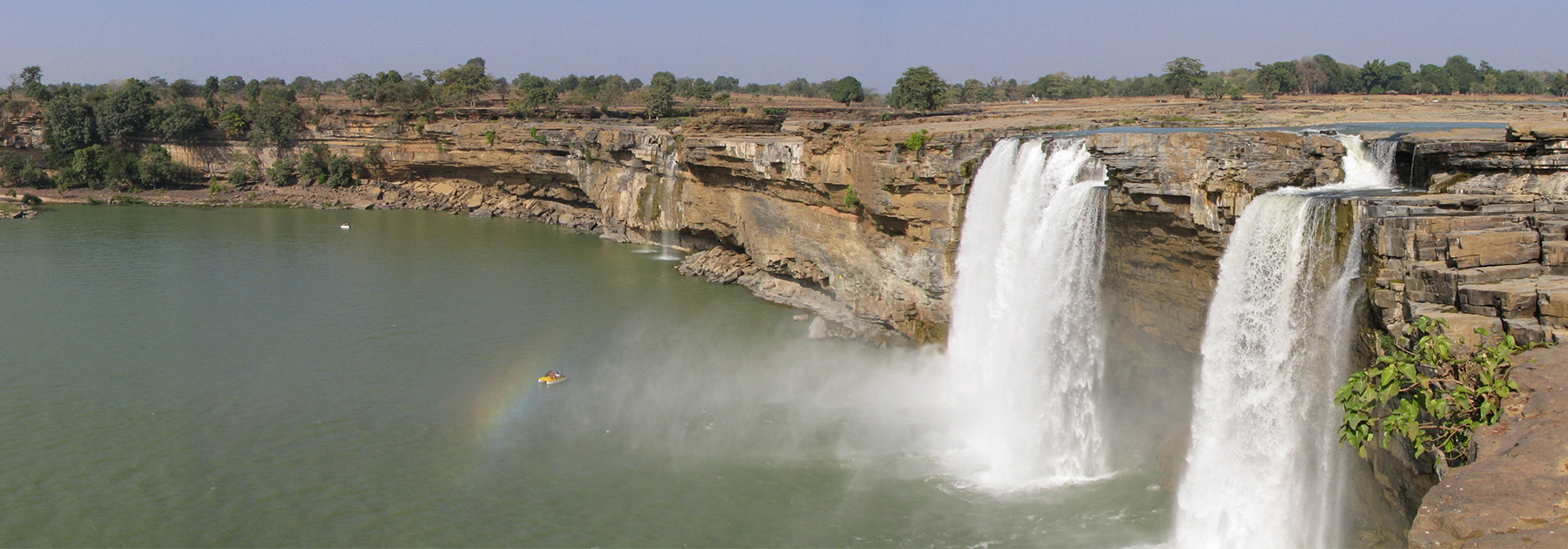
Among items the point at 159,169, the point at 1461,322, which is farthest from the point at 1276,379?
the point at 159,169

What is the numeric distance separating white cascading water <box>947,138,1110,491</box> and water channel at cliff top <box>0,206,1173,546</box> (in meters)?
0.87

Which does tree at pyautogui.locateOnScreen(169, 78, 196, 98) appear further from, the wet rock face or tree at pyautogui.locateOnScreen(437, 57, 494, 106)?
the wet rock face

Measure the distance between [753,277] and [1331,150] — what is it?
2001 cm

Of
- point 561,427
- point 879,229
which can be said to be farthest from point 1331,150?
point 561,427

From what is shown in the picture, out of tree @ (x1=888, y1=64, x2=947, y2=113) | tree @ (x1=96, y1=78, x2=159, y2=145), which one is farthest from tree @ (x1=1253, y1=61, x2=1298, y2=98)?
tree @ (x1=96, y1=78, x2=159, y2=145)

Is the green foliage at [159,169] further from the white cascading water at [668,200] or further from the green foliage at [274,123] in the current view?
the white cascading water at [668,200]

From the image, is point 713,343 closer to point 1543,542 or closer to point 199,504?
point 199,504

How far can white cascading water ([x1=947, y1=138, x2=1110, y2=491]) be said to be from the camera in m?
18.0

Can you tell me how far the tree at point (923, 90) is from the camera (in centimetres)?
5229

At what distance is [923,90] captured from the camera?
52500mm

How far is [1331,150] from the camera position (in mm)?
14914

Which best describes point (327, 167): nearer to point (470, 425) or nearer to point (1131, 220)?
point (470, 425)

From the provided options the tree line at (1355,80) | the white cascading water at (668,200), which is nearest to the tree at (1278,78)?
the tree line at (1355,80)

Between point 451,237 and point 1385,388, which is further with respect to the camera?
point 451,237
